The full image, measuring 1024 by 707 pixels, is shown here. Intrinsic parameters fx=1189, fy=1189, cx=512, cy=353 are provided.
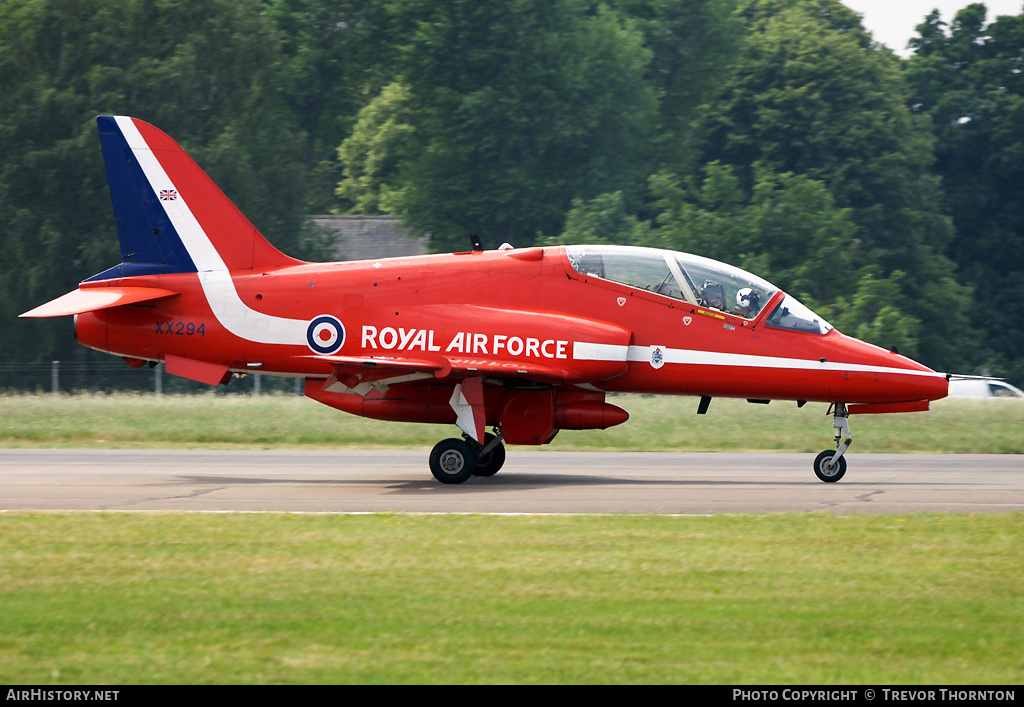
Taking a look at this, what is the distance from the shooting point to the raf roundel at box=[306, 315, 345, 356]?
16500 mm

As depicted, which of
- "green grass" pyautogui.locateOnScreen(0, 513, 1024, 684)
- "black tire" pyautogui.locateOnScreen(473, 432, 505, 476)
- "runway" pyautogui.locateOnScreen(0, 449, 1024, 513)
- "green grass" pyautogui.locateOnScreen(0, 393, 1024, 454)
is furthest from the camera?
"green grass" pyautogui.locateOnScreen(0, 393, 1024, 454)

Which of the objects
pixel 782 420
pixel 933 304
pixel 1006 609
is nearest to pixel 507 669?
pixel 1006 609

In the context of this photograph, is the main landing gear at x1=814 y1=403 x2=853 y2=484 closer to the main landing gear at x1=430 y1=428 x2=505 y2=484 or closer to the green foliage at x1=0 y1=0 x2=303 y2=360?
the main landing gear at x1=430 y1=428 x2=505 y2=484

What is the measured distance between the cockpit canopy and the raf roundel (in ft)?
11.1

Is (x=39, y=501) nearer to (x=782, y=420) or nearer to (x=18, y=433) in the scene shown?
(x=18, y=433)

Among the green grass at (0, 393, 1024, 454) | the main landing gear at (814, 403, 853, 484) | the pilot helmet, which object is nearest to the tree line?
the green grass at (0, 393, 1024, 454)

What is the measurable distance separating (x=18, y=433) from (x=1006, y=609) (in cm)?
2147

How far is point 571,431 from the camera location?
80.7 feet

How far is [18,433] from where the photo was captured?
24641 mm

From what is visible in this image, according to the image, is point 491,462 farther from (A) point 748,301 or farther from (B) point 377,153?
(B) point 377,153

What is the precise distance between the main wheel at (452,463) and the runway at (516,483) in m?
0.19

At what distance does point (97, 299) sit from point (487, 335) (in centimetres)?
560

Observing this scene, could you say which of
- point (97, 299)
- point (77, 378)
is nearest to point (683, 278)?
point (97, 299)

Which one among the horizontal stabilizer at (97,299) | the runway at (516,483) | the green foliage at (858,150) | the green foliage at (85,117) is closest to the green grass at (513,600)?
the runway at (516,483)
